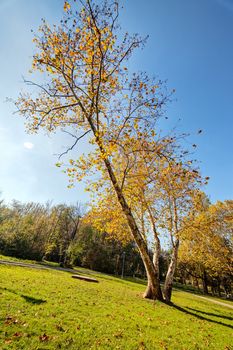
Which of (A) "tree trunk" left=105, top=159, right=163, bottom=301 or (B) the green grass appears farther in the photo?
(A) "tree trunk" left=105, top=159, right=163, bottom=301

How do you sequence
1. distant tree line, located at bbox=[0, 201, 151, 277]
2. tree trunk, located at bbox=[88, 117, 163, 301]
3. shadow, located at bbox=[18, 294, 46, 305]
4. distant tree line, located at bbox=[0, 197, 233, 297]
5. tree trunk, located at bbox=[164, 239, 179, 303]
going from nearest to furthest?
shadow, located at bbox=[18, 294, 46, 305] < tree trunk, located at bbox=[88, 117, 163, 301] < tree trunk, located at bbox=[164, 239, 179, 303] < distant tree line, located at bbox=[0, 197, 233, 297] < distant tree line, located at bbox=[0, 201, 151, 277]

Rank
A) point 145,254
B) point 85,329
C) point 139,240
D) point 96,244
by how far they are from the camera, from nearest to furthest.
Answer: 1. point 85,329
2. point 139,240
3. point 145,254
4. point 96,244

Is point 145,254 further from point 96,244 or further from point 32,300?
point 96,244

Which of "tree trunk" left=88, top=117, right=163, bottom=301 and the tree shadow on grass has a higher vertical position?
"tree trunk" left=88, top=117, right=163, bottom=301

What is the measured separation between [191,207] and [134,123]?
344 inches

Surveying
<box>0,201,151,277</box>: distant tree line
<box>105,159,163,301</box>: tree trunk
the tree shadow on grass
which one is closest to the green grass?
the tree shadow on grass

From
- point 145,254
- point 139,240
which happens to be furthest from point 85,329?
point 145,254

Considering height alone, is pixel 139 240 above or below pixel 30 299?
above

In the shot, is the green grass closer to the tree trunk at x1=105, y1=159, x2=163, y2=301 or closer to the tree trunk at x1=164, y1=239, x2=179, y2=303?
the tree trunk at x1=105, y1=159, x2=163, y2=301

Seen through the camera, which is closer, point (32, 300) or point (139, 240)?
point (32, 300)

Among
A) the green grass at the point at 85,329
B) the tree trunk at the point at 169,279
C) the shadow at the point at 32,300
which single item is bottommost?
the green grass at the point at 85,329

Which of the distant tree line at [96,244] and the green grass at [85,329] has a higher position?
the distant tree line at [96,244]

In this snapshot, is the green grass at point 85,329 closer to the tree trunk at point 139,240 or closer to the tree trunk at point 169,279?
the tree trunk at point 139,240

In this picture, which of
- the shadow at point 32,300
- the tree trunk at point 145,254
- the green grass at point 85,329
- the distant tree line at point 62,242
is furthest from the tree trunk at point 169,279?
the distant tree line at point 62,242
